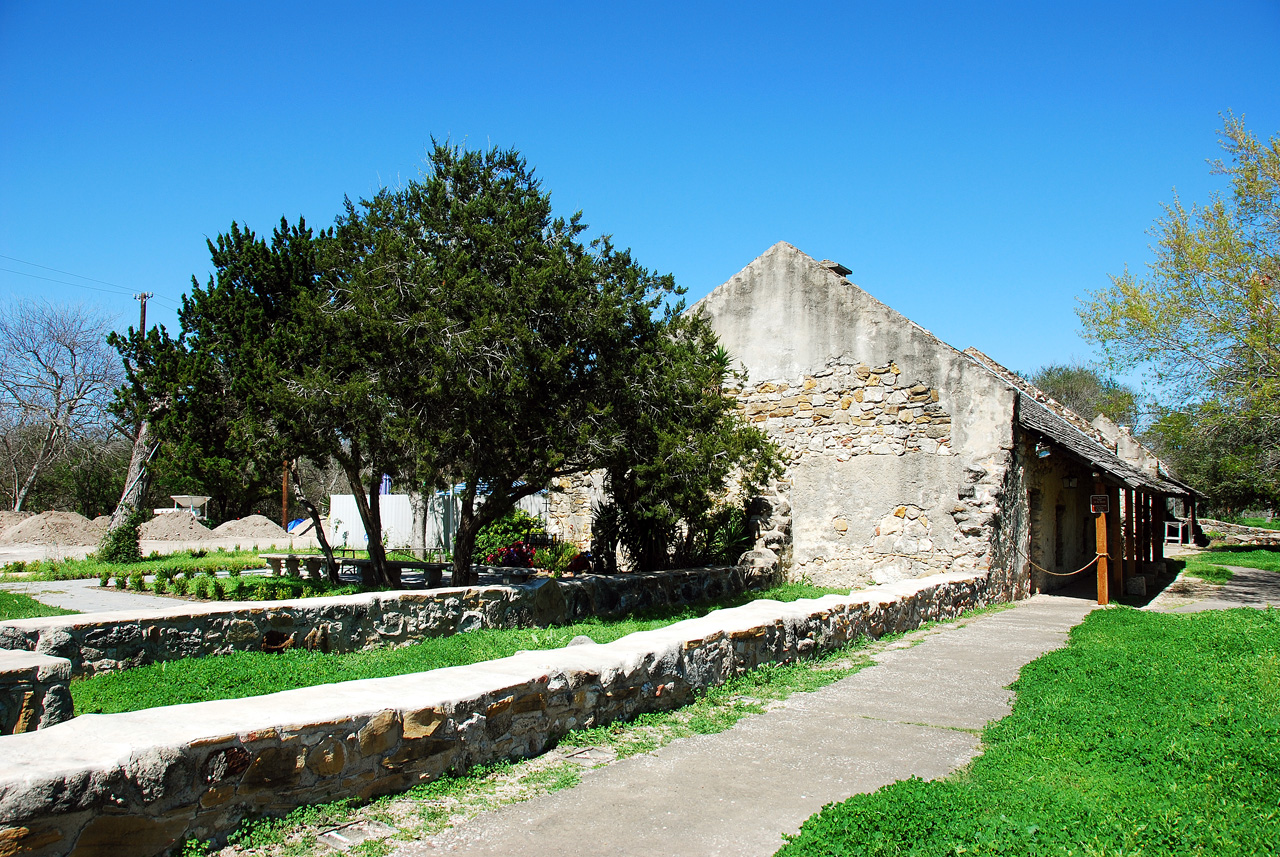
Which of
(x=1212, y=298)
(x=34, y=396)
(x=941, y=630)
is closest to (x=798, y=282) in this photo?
(x=941, y=630)

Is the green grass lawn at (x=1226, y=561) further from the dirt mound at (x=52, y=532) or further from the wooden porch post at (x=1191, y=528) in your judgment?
the dirt mound at (x=52, y=532)

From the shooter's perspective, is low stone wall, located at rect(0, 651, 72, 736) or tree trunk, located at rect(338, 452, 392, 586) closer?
low stone wall, located at rect(0, 651, 72, 736)

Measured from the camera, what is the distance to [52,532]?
26438 mm

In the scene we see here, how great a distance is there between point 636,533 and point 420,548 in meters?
8.88

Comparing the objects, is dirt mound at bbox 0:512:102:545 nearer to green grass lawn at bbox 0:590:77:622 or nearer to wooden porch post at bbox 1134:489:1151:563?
green grass lawn at bbox 0:590:77:622

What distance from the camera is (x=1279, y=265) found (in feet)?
54.5

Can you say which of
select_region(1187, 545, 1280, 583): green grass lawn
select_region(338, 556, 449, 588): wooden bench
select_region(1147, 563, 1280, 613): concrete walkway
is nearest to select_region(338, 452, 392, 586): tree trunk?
select_region(338, 556, 449, 588): wooden bench

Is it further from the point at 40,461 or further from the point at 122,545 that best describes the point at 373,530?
the point at 40,461

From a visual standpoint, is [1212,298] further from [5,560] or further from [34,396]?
[34,396]

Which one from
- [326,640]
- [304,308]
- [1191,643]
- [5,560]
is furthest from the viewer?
[5,560]

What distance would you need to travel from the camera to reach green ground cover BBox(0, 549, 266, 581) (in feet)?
56.5

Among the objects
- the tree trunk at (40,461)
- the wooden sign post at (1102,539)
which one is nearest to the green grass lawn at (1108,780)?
the wooden sign post at (1102,539)

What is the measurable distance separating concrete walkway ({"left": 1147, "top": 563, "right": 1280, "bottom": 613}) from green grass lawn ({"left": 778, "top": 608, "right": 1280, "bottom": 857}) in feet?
27.7

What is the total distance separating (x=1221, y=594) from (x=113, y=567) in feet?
78.7
